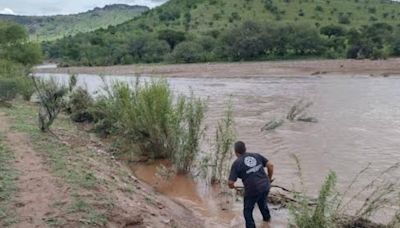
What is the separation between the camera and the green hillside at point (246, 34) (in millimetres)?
60438

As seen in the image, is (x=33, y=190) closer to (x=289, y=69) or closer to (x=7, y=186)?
(x=7, y=186)

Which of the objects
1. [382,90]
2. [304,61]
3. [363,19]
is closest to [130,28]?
[363,19]

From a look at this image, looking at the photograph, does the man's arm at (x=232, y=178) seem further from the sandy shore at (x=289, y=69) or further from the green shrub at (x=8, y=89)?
the sandy shore at (x=289, y=69)

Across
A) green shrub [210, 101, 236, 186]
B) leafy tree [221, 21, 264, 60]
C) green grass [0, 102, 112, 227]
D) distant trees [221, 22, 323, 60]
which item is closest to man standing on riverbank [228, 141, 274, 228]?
green grass [0, 102, 112, 227]

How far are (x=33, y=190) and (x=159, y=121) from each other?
474 centimetres

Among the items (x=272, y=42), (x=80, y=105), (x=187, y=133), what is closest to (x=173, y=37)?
(x=272, y=42)

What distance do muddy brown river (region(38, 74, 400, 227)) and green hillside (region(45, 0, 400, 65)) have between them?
945 inches

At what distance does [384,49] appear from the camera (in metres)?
53.3

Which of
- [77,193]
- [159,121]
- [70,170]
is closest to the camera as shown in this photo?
[77,193]

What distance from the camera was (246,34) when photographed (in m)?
63.4

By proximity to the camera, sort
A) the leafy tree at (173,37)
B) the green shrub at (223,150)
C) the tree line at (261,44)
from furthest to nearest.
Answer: the leafy tree at (173,37) < the tree line at (261,44) < the green shrub at (223,150)

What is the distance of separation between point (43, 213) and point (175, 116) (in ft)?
16.4

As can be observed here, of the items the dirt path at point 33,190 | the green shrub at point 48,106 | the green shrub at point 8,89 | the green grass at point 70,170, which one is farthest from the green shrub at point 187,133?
the green shrub at point 8,89

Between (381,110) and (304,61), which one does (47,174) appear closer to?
(381,110)
